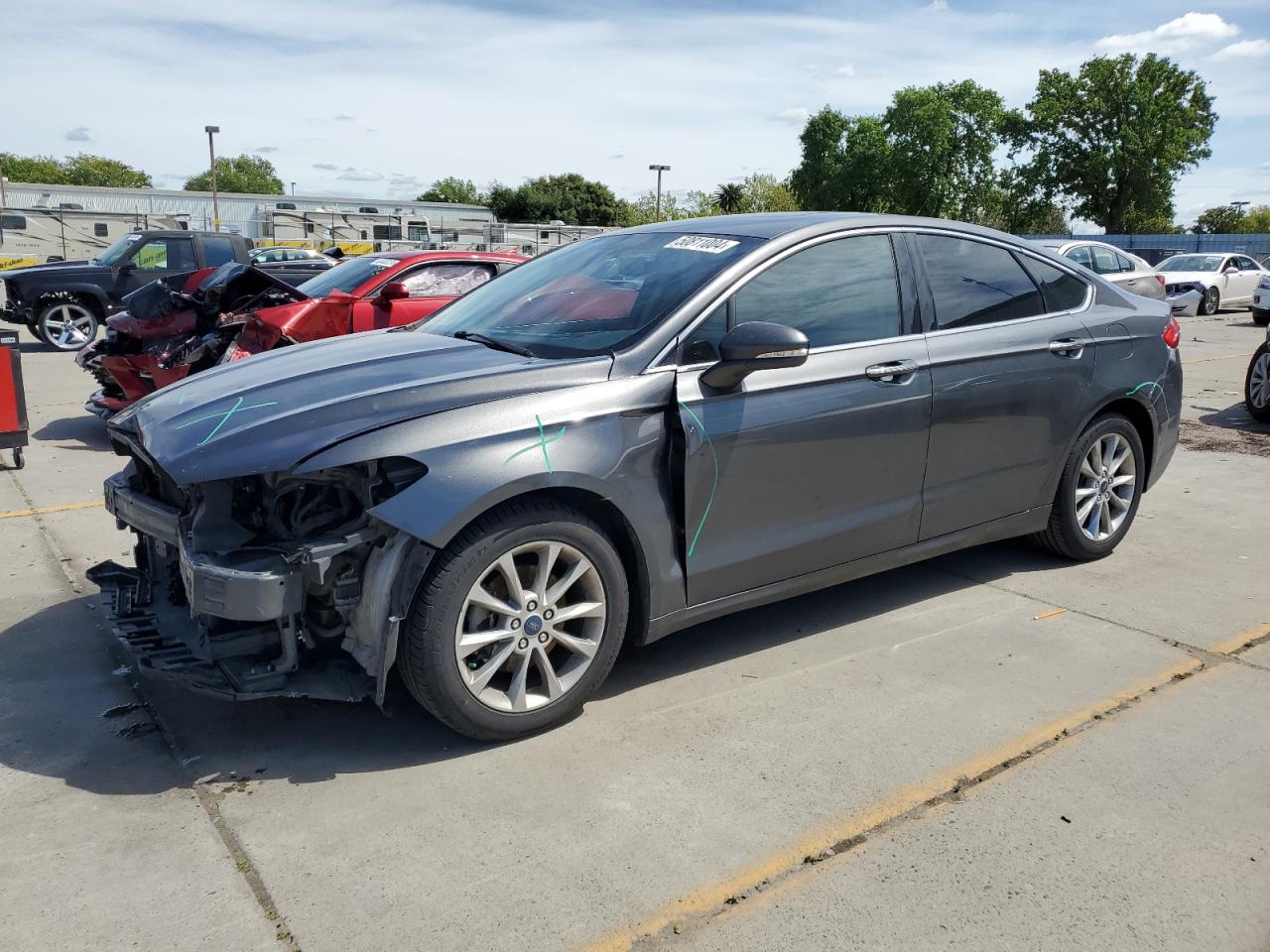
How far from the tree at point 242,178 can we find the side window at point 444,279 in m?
126

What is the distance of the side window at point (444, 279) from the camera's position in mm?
9273

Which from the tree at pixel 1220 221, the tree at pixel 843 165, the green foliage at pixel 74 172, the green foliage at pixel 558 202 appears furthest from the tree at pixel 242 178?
the tree at pixel 1220 221

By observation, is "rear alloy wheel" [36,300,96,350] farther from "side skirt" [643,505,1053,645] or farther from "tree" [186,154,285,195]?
"tree" [186,154,285,195]

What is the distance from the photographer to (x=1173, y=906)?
103 inches

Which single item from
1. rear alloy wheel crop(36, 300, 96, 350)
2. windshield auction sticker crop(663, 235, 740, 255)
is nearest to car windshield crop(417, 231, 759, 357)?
windshield auction sticker crop(663, 235, 740, 255)

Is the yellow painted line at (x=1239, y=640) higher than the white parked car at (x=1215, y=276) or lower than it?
lower

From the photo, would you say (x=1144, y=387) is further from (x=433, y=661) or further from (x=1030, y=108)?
(x=1030, y=108)

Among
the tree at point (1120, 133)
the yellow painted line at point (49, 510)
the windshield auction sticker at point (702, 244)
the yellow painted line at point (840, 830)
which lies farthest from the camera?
the tree at point (1120, 133)

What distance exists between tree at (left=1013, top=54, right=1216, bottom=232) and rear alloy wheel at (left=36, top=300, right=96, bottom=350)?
56.4m

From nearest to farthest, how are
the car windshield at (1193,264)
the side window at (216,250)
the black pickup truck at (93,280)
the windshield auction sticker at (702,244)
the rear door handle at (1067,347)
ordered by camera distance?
the windshield auction sticker at (702,244)
the rear door handle at (1067,347)
the black pickup truck at (93,280)
the side window at (216,250)
the car windshield at (1193,264)

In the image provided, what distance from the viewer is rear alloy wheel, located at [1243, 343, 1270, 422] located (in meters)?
9.21

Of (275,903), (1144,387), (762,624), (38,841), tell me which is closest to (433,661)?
(275,903)

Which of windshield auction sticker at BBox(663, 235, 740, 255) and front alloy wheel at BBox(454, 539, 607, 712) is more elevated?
windshield auction sticker at BBox(663, 235, 740, 255)

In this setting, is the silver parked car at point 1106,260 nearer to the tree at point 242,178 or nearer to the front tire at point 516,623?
the front tire at point 516,623
